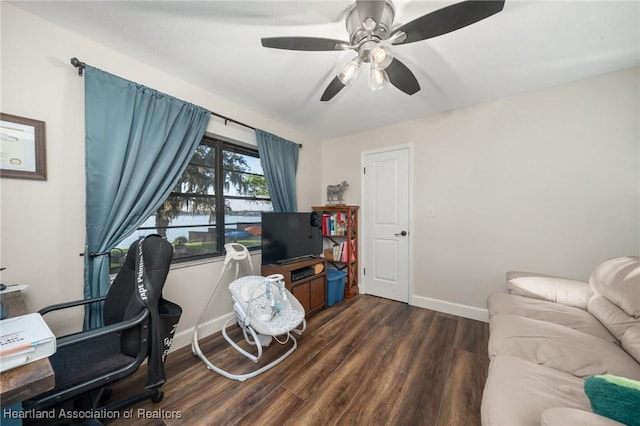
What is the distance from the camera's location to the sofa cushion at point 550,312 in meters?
1.34

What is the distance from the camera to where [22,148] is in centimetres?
136

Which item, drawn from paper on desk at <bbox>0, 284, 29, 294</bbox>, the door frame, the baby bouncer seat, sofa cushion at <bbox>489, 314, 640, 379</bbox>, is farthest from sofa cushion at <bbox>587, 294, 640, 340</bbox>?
paper on desk at <bbox>0, 284, 29, 294</bbox>

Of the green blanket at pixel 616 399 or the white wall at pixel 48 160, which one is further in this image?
the white wall at pixel 48 160

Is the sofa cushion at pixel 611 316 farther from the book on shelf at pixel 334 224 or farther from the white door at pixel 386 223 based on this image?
the book on shelf at pixel 334 224

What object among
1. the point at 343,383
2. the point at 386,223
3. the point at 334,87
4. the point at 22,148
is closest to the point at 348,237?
the point at 386,223

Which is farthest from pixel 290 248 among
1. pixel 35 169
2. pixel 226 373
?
pixel 35 169

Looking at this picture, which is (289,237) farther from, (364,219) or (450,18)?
(450,18)

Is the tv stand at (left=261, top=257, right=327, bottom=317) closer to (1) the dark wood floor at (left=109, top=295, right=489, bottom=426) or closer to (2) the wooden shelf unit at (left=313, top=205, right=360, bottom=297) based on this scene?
(1) the dark wood floor at (left=109, top=295, right=489, bottom=426)

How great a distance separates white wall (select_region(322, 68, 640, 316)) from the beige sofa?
2.11ft

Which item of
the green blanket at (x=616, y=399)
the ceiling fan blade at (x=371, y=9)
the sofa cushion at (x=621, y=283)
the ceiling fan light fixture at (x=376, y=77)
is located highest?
the ceiling fan blade at (x=371, y=9)

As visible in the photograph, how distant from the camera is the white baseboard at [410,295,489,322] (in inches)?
98.3

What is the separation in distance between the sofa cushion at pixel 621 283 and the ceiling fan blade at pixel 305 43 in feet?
7.12

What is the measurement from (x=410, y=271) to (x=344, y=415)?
1978 millimetres

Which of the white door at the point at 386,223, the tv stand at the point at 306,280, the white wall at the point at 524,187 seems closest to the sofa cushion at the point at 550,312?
the white wall at the point at 524,187
